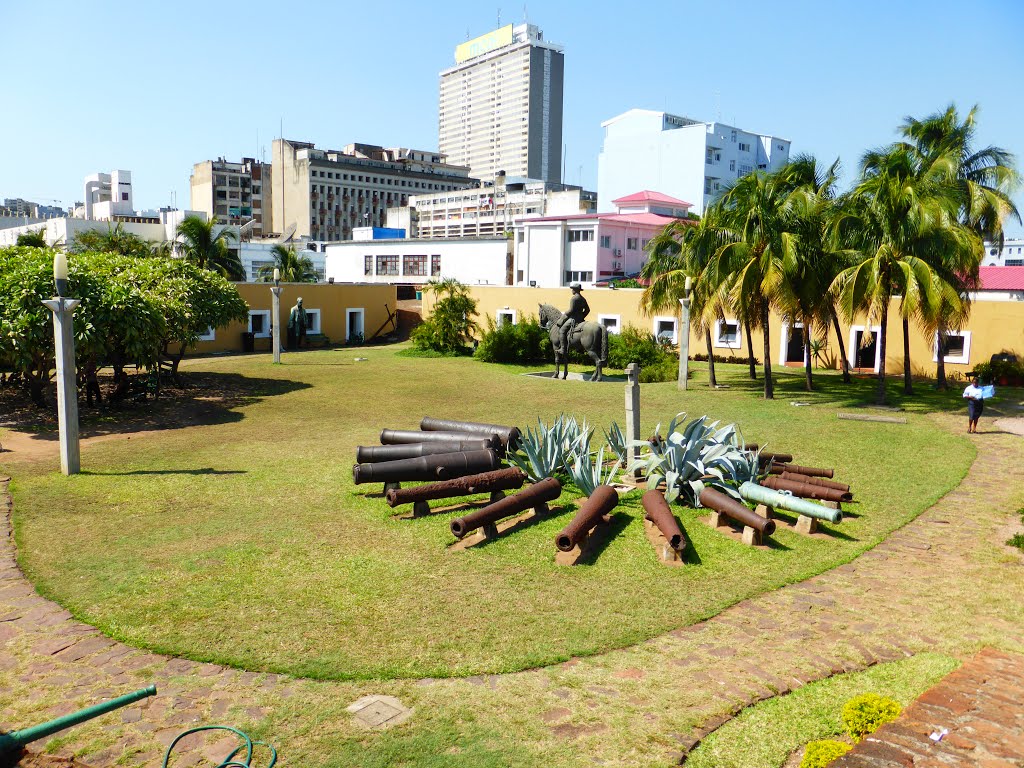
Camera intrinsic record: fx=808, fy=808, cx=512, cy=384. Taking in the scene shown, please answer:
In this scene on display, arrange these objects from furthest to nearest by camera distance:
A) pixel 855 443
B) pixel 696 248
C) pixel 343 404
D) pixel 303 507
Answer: pixel 696 248 < pixel 343 404 < pixel 855 443 < pixel 303 507

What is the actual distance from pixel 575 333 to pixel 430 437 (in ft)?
42.7

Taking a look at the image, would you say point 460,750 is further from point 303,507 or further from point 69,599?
point 303,507

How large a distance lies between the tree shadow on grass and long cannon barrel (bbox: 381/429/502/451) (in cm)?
601

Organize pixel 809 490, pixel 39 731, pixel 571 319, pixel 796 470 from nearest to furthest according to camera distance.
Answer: pixel 39 731 < pixel 809 490 < pixel 796 470 < pixel 571 319

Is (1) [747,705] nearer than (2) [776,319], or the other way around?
(1) [747,705]

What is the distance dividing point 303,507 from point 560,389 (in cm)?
1242

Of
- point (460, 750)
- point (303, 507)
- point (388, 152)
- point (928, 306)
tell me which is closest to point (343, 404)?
point (303, 507)

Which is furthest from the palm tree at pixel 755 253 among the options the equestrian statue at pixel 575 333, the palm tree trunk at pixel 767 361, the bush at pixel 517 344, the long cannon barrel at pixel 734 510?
the long cannon barrel at pixel 734 510

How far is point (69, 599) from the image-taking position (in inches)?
291

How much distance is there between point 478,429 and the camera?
1212 centimetres

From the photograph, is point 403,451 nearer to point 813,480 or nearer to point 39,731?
point 813,480

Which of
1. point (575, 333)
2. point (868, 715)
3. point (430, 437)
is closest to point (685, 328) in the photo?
point (575, 333)

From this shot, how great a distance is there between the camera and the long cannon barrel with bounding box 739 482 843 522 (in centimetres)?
928

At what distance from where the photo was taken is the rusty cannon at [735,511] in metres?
8.96
